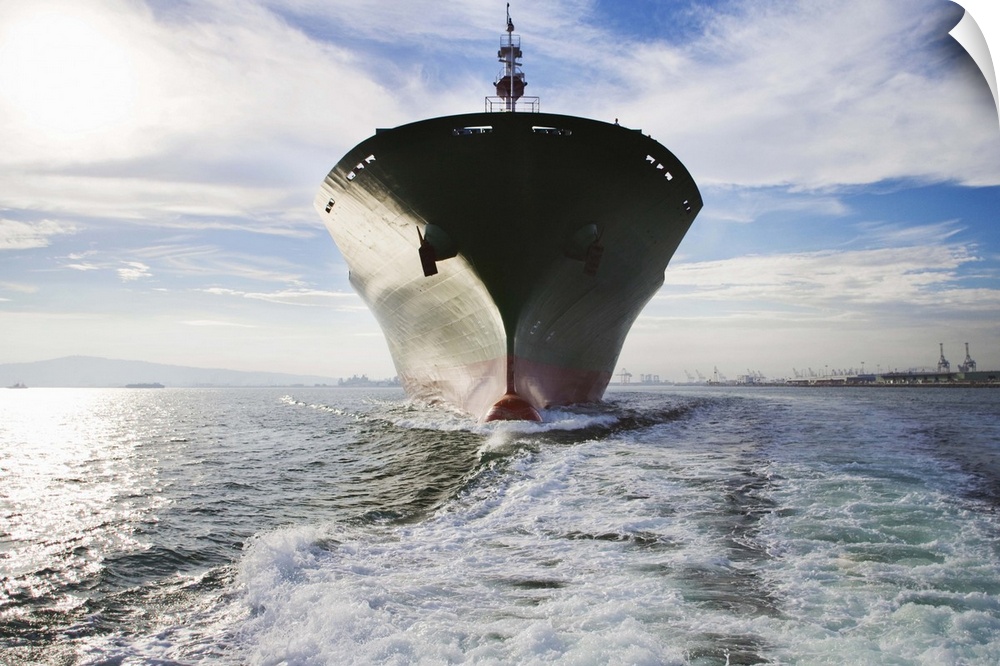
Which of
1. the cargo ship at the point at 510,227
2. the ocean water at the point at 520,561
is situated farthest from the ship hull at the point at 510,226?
the ocean water at the point at 520,561

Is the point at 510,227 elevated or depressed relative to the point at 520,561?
elevated

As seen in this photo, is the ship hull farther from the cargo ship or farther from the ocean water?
the ocean water

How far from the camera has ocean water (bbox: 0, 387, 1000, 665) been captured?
10.7 ft

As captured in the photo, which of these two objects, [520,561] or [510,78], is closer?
[520,561]

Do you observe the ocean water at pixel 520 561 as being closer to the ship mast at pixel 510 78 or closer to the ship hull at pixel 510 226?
the ship hull at pixel 510 226

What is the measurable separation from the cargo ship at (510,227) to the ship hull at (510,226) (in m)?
0.03

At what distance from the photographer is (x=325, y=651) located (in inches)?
124

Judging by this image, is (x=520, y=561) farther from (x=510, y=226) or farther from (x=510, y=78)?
(x=510, y=78)

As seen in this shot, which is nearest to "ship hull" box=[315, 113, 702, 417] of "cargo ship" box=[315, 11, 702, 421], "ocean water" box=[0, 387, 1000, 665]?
"cargo ship" box=[315, 11, 702, 421]

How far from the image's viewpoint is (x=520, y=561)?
475 centimetres

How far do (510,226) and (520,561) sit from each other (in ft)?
29.5

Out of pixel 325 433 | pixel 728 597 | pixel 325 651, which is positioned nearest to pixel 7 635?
pixel 325 651

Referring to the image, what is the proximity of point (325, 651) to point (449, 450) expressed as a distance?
7.50 metres

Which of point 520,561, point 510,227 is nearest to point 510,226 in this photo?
point 510,227
